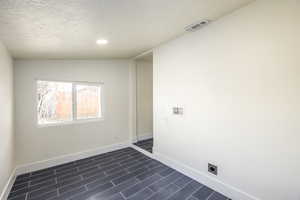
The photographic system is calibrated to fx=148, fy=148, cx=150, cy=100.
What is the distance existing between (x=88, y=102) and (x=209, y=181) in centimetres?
301

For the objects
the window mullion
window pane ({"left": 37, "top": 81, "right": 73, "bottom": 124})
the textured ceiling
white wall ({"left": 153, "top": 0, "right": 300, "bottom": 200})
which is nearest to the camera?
→ the textured ceiling

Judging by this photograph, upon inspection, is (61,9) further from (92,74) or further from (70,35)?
(92,74)

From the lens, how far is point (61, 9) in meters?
1.32

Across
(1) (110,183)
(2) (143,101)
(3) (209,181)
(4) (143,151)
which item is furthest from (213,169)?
(2) (143,101)

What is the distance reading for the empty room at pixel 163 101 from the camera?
1.52 metres

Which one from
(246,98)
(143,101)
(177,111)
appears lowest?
(177,111)

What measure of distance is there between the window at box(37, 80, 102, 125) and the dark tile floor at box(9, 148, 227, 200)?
1.02 m

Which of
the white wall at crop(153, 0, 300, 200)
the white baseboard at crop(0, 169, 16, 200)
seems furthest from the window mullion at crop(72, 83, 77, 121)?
the white wall at crop(153, 0, 300, 200)

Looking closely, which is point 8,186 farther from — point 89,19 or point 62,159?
point 89,19

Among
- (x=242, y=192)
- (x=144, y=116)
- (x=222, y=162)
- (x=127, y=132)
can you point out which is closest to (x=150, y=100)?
(x=144, y=116)

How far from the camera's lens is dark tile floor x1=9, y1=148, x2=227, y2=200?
81.7 inches

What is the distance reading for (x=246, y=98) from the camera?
1.81 m

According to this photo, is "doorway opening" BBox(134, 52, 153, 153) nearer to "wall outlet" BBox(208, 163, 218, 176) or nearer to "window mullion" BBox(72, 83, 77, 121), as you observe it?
"window mullion" BBox(72, 83, 77, 121)

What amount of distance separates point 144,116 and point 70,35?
311cm
